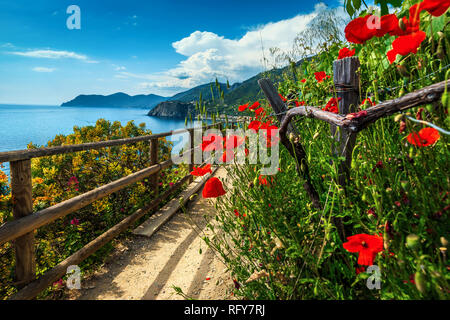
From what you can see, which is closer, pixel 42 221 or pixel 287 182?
pixel 287 182

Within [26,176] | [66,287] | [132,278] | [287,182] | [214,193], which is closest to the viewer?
[214,193]

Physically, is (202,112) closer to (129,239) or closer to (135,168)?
(129,239)

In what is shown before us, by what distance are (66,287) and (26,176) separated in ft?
4.00

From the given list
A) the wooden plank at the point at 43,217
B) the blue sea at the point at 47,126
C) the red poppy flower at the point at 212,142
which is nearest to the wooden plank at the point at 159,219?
the wooden plank at the point at 43,217

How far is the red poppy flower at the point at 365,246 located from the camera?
29.7 inches

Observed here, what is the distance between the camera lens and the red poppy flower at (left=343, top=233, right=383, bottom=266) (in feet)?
2.48

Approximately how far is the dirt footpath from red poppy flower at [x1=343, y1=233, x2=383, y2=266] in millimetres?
1325

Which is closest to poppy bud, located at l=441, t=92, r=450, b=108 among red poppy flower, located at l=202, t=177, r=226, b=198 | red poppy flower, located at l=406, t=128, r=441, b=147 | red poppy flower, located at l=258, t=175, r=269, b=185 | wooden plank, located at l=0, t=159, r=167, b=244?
red poppy flower, located at l=406, t=128, r=441, b=147

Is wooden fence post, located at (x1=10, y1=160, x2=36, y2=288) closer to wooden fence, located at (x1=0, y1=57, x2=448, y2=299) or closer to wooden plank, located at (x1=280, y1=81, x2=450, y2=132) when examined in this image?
wooden fence, located at (x1=0, y1=57, x2=448, y2=299)

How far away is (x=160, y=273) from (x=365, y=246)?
233cm

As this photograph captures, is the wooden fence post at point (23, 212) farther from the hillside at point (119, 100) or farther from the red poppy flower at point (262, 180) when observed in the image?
the hillside at point (119, 100)

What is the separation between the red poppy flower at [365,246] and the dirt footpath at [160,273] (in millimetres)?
1325
